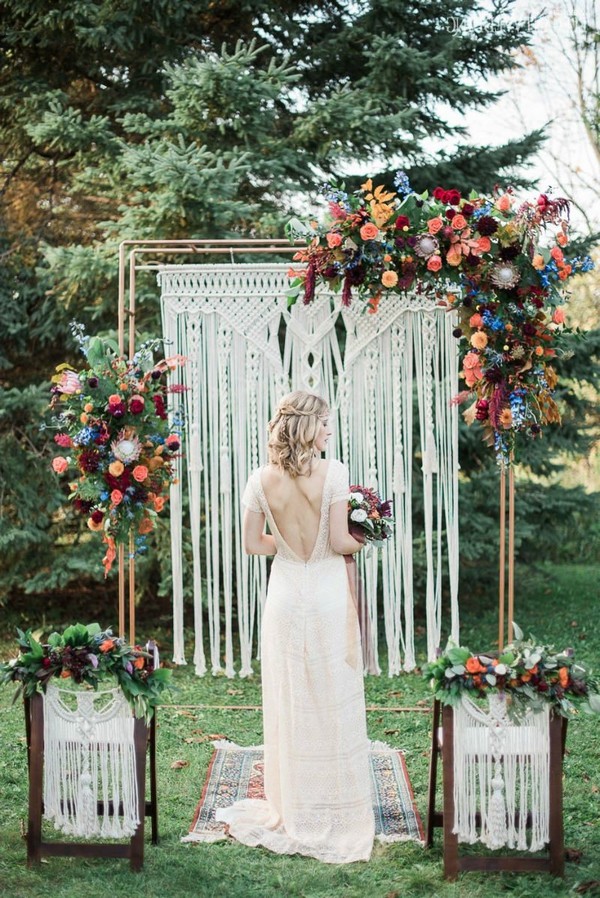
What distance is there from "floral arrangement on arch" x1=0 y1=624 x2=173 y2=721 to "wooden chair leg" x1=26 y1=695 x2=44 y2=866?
63 mm

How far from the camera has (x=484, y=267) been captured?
4.00 metres

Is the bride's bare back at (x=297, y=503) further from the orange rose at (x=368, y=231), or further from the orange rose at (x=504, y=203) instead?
the orange rose at (x=504, y=203)

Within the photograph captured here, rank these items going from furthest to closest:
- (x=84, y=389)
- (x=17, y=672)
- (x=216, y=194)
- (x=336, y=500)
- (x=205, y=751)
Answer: (x=216, y=194), (x=205, y=751), (x=84, y=389), (x=336, y=500), (x=17, y=672)

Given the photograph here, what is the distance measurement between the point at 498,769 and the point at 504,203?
2103 mm

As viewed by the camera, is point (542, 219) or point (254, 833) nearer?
point (254, 833)

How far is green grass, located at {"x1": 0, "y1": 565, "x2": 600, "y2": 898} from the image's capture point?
3.03m

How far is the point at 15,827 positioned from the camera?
354 cm

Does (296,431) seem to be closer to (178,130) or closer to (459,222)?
(459,222)

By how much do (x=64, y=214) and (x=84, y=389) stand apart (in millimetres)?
4025

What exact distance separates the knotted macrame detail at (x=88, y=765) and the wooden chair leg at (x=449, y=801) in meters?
0.95

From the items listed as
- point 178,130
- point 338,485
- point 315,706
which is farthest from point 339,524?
point 178,130

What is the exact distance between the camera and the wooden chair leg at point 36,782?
3148mm

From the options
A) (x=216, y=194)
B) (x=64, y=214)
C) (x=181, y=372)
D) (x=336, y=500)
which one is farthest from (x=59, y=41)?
(x=336, y=500)

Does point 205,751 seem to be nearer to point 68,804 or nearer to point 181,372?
point 68,804
